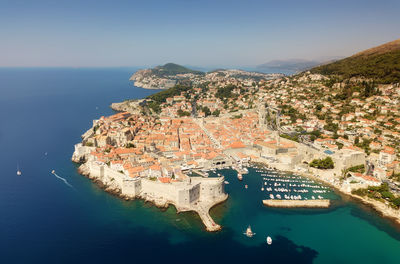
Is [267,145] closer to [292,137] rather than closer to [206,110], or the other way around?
[292,137]

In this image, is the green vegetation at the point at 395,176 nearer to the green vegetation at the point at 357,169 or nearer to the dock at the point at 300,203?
the green vegetation at the point at 357,169

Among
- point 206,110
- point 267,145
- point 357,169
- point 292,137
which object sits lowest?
point 357,169

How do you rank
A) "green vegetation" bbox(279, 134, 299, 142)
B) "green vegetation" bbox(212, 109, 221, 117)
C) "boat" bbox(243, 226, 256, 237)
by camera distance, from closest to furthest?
"boat" bbox(243, 226, 256, 237), "green vegetation" bbox(279, 134, 299, 142), "green vegetation" bbox(212, 109, 221, 117)

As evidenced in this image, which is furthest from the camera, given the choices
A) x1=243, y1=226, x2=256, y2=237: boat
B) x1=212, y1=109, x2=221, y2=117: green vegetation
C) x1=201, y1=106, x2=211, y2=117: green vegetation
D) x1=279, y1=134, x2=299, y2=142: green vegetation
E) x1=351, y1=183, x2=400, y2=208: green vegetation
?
x1=201, y1=106, x2=211, y2=117: green vegetation

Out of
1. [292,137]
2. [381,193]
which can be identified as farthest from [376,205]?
[292,137]

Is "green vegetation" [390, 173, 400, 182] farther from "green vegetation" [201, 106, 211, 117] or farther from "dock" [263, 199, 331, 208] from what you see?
"green vegetation" [201, 106, 211, 117]

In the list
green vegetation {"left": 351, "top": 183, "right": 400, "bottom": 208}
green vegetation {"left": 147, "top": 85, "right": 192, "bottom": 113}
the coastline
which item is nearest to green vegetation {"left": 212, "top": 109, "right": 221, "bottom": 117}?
green vegetation {"left": 147, "top": 85, "right": 192, "bottom": 113}

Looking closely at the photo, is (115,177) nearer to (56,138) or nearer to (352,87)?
(56,138)
